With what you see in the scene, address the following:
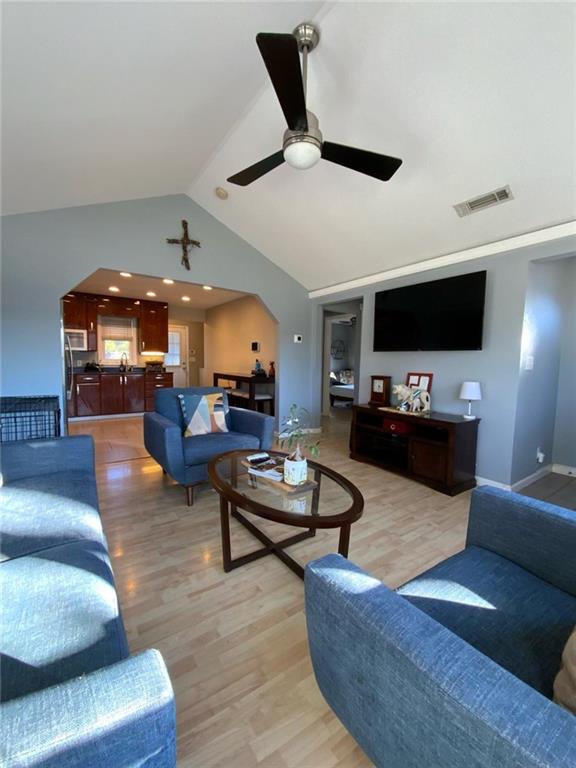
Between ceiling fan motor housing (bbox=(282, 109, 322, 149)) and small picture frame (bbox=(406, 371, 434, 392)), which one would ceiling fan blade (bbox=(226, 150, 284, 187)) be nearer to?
ceiling fan motor housing (bbox=(282, 109, 322, 149))

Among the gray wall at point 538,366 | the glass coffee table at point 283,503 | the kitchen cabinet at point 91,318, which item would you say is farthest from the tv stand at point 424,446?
the kitchen cabinet at point 91,318

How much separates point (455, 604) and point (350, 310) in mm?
5485

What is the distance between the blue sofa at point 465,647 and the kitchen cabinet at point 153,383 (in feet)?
20.4

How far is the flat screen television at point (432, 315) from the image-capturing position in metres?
3.06

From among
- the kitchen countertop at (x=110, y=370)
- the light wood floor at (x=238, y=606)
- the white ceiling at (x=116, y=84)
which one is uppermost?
the white ceiling at (x=116, y=84)

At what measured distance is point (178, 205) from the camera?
3748 mm

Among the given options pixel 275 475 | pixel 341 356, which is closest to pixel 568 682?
pixel 275 475

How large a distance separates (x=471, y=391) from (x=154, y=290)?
545 cm

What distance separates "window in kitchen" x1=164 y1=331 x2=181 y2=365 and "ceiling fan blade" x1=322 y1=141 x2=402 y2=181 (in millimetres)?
6824

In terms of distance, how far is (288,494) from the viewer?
5.76ft

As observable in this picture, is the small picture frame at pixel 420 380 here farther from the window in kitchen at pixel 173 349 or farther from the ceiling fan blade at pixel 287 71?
the window in kitchen at pixel 173 349

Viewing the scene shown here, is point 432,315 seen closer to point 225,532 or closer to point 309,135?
point 309,135

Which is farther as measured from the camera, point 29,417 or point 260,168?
point 29,417

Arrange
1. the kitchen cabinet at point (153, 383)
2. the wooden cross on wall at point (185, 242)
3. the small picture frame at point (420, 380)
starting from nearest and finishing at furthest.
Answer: the small picture frame at point (420, 380)
the wooden cross on wall at point (185, 242)
the kitchen cabinet at point (153, 383)
